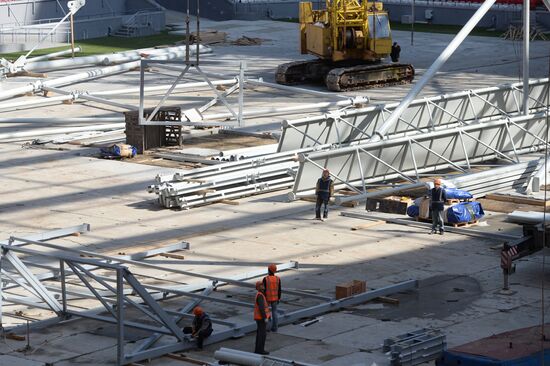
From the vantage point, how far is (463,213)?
29281 mm

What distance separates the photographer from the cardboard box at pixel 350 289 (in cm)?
2355

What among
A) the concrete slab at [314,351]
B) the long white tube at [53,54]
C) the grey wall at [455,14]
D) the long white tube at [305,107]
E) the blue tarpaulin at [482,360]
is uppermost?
the grey wall at [455,14]

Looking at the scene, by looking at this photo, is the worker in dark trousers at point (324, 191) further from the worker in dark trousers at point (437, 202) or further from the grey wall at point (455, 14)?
the grey wall at point (455, 14)

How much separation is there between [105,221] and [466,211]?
8.25m

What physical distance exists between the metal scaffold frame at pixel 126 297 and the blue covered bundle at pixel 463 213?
16.1 ft

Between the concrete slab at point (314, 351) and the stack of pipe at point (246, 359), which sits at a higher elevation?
the stack of pipe at point (246, 359)

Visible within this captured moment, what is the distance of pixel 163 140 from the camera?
39.0 meters

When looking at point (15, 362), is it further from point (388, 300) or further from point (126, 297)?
point (388, 300)

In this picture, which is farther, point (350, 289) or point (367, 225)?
point (367, 225)

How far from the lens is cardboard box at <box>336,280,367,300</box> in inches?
927

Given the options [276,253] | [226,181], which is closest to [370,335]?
[276,253]

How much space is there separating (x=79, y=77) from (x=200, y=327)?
3107 centimetres

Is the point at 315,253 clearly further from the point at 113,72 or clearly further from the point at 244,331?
the point at 113,72

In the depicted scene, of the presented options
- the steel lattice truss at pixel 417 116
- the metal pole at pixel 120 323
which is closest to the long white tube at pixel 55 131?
the steel lattice truss at pixel 417 116
